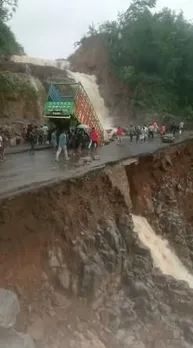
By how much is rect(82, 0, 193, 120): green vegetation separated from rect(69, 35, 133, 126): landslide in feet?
2.25

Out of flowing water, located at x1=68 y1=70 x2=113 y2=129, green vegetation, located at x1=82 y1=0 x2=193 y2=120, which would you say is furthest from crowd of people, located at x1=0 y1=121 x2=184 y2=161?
green vegetation, located at x1=82 y1=0 x2=193 y2=120

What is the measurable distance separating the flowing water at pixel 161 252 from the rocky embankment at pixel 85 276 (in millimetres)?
1544

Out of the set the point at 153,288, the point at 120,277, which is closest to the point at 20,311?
the point at 120,277

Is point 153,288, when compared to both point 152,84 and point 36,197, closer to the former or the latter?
point 36,197

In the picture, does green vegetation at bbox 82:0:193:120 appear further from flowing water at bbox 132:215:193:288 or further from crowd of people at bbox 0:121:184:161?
flowing water at bbox 132:215:193:288

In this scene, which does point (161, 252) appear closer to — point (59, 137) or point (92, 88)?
point (59, 137)

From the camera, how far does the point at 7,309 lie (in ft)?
27.4

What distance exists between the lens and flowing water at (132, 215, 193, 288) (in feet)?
52.1

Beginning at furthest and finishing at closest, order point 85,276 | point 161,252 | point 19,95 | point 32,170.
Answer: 1. point 19,95
2. point 161,252
3. point 32,170
4. point 85,276

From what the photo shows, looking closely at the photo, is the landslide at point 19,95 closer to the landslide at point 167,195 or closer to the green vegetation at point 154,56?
the landslide at point 167,195

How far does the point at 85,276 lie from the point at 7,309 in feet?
11.5

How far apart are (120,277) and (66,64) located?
36142 mm

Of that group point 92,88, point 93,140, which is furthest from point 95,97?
point 93,140

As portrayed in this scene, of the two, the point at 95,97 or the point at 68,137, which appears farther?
the point at 95,97
